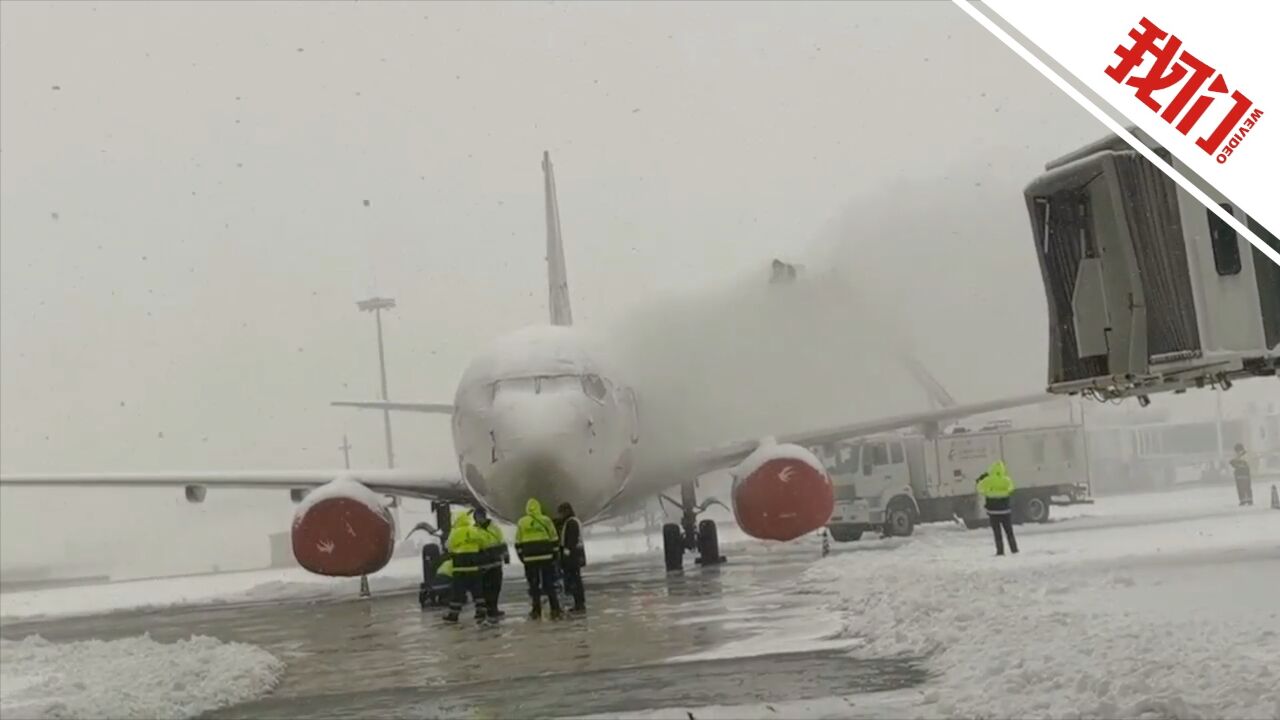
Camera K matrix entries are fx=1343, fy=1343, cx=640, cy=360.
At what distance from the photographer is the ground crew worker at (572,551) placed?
15.8m

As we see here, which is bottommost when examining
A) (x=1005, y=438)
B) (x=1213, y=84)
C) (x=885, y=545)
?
(x=885, y=545)

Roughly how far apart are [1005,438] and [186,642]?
1929 centimetres

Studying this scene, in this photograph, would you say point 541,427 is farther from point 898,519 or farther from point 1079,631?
point 898,519

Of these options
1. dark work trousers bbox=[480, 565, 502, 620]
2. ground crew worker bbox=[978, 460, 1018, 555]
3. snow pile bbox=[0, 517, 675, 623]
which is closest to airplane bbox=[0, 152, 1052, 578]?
dark work trousers bbox=[480, 565, 502, 620]

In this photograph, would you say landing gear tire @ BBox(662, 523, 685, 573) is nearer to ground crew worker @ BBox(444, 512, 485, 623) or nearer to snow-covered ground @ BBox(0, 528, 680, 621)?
snow-covered ground @ BBox(0, 528, 680, 621)

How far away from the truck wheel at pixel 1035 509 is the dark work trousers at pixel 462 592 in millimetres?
15799

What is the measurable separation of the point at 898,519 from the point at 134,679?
65.3 feet

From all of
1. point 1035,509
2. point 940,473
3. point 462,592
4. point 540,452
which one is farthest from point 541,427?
point 1035,509

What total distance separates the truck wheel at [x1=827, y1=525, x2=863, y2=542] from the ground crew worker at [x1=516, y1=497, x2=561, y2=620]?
46.6 feet

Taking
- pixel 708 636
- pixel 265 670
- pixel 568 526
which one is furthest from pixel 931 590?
pixel 265 670

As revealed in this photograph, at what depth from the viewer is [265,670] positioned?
11.8 metres

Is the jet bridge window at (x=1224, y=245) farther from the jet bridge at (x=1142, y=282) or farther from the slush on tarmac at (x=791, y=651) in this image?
the slush on tarmac at (x=791, y=651)

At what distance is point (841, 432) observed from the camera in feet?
74.8

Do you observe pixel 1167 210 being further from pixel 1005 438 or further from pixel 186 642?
pixel 1005 438
